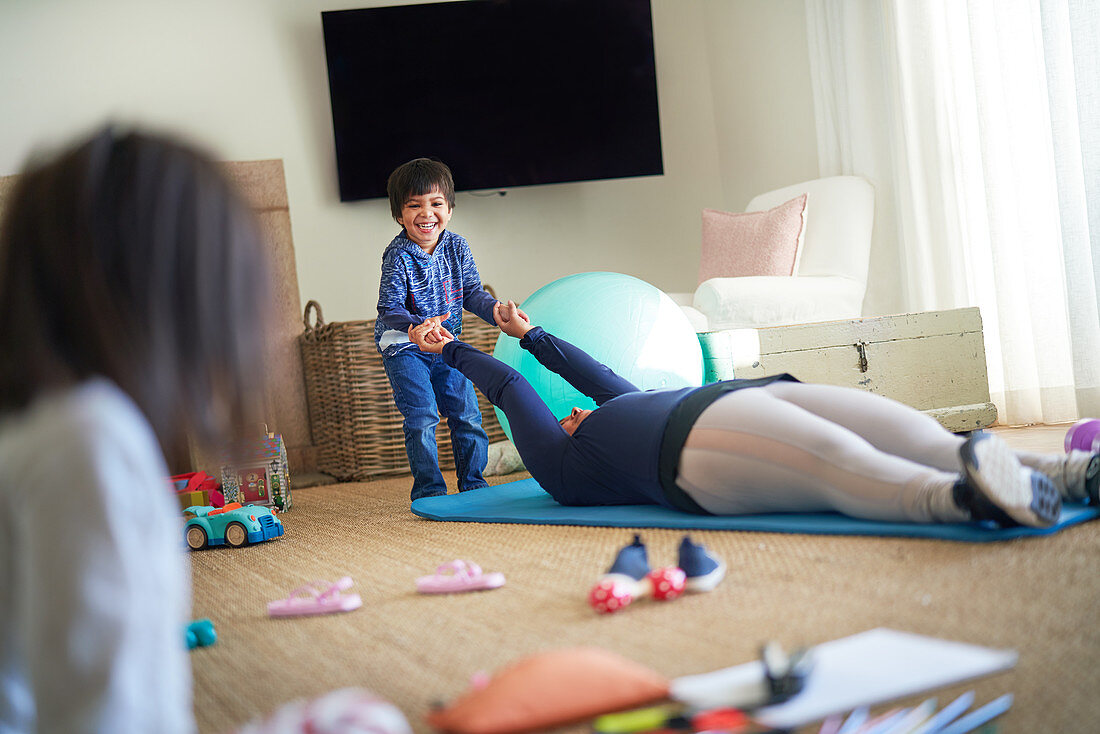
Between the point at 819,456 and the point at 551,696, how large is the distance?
0.73m

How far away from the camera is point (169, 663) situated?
0.65 metres

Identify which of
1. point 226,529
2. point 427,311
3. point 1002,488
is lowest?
point 226,529

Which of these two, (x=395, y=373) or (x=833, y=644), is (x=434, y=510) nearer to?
(x=395, y=373)

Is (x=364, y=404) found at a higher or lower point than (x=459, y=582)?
higher

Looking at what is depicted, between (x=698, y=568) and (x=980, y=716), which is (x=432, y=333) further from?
(x=980, y=716)

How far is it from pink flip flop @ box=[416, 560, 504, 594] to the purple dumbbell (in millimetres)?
1013

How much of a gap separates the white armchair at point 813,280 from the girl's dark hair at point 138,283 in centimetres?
236

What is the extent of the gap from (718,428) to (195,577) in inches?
39.5

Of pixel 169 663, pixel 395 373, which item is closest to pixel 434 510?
pixel 395 373

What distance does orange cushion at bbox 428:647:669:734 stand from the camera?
866mm

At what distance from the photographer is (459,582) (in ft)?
4.83

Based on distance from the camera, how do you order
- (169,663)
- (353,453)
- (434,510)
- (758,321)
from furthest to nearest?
(353,453), (758,321), (434,510), (169,663)

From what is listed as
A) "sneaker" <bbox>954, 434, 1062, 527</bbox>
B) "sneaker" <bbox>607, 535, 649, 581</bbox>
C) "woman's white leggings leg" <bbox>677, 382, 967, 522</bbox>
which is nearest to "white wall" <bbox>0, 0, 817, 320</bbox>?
"woman's white leggings leg" <bbox>677, 382, 967, 522</bbox>

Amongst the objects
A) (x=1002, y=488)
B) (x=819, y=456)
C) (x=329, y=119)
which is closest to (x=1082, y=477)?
(x=1002, y=488)
